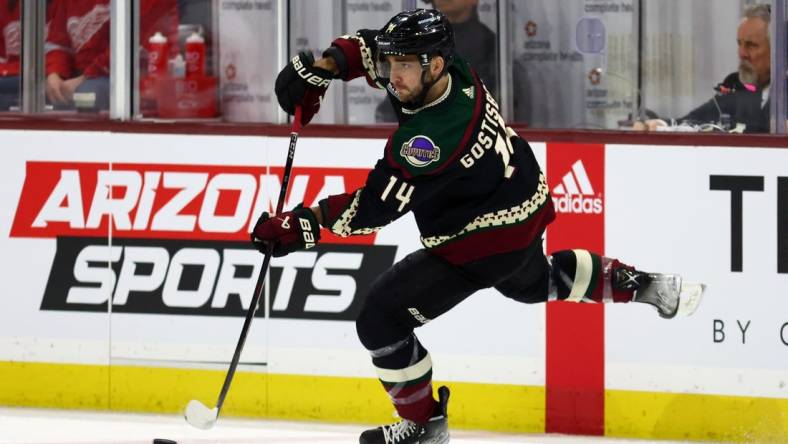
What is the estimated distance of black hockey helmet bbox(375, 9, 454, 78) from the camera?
3.66m

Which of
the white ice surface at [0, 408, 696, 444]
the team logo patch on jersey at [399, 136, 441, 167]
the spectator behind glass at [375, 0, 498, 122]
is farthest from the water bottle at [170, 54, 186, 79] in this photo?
the team logo patch on jersey at [399, 136, 441, 167]

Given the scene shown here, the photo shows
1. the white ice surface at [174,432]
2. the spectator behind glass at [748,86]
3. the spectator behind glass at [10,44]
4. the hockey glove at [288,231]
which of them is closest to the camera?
the hockey glove at [288,231]

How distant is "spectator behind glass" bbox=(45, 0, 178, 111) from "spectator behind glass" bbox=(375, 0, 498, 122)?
3.41 ft

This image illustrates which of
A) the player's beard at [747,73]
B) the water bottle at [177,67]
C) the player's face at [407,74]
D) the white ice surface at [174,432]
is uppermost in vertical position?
the water bottle at [177,67]

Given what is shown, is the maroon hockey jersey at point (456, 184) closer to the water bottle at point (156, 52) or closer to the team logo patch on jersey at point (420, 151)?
the team logo patch on jersey at point (420, 151)

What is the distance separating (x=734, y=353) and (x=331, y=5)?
1.85 m

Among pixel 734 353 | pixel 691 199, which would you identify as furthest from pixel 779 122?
pixel 734 353

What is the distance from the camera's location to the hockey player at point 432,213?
3658 millimetres

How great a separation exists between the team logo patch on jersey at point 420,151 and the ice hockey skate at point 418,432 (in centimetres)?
78

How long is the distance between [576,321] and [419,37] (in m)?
1.52

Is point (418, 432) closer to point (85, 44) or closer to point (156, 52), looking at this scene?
point (156, 52)

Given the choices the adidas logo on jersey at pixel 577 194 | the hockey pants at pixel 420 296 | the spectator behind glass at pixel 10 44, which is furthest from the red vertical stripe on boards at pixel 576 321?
the spectator behind glass at pixel 10 44

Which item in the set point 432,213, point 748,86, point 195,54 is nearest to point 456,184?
point 432,213

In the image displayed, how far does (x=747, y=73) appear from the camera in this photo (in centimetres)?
490
